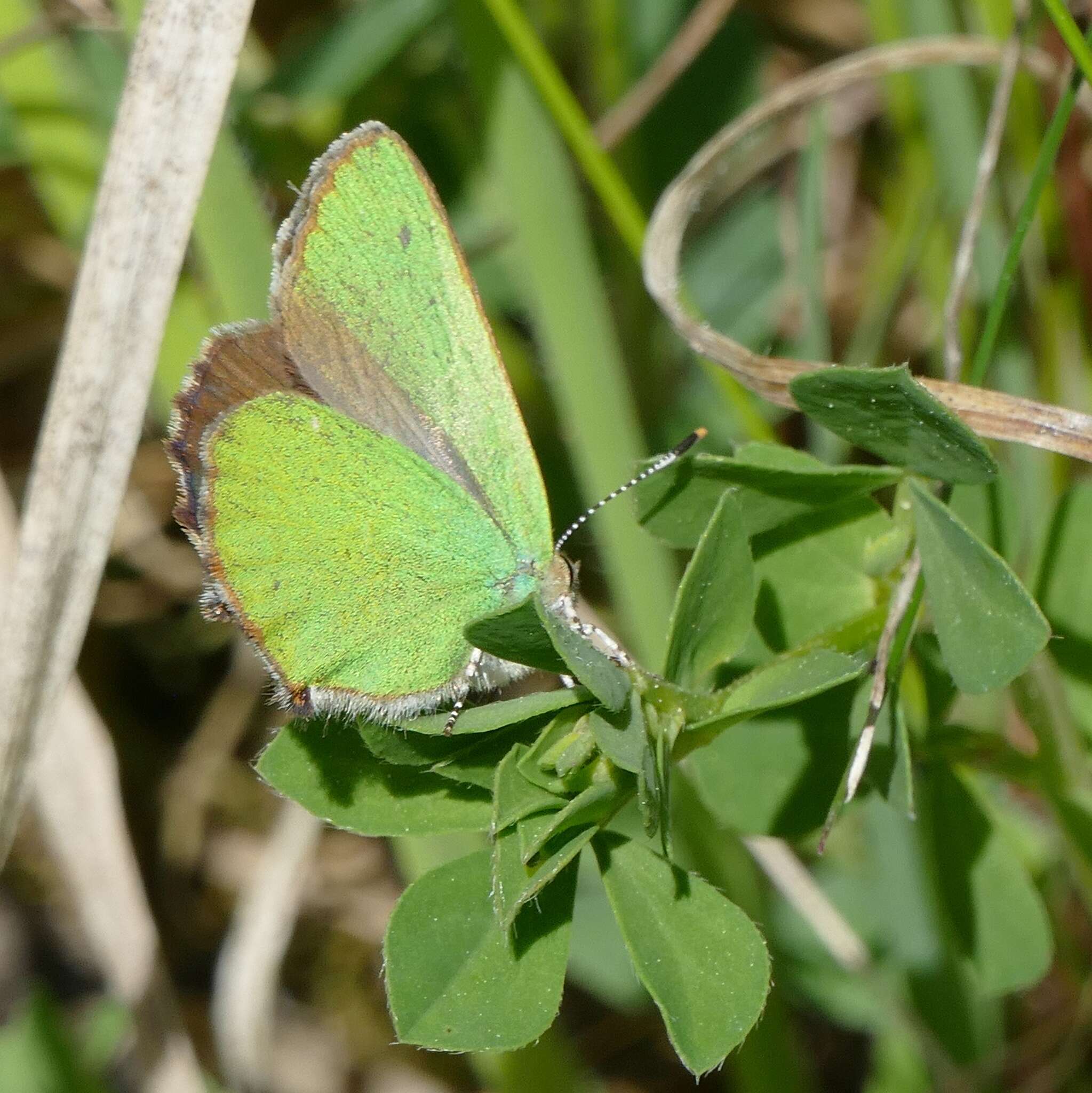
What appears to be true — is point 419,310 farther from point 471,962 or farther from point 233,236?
point 471,962

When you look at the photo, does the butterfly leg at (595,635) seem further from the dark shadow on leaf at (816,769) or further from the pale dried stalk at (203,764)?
the pale dried stalk at (203,764)

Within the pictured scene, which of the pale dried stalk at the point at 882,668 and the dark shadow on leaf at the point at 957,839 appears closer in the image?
the pale dried stalk at the point at 882,668

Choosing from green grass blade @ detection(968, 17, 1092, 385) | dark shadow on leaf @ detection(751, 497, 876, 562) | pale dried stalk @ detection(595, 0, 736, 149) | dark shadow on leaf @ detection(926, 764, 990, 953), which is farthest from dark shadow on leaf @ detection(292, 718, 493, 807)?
pale dried stalk @ detection(595, 0, 736, 149)

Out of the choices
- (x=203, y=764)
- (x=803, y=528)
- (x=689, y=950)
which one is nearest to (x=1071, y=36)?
(x=803, y=528)

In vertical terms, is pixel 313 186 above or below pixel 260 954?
above

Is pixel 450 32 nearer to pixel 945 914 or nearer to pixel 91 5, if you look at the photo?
pixel 91 5

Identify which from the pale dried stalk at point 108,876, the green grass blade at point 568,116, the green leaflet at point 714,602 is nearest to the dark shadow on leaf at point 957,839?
the green leaflet at point 714,602
